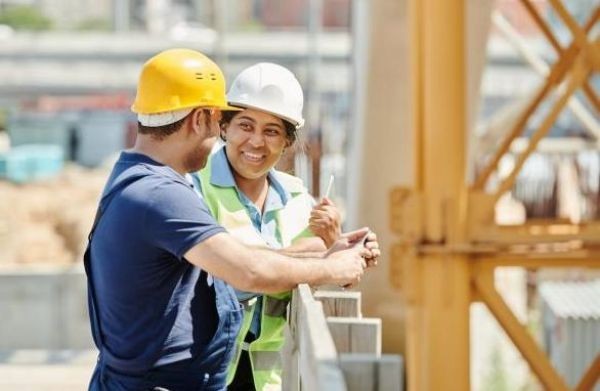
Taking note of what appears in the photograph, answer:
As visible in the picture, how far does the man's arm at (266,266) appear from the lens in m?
4.44

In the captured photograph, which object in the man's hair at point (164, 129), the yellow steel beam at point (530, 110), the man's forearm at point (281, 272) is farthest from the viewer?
the yellow steel beam at point (530, 110)

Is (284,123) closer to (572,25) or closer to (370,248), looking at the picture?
(370,248)

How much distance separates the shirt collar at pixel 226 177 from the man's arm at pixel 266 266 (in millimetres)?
604

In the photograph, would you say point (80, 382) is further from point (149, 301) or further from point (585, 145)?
point (585, 145)

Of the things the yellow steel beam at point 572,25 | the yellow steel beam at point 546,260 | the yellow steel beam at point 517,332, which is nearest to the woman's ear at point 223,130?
the yellow steel beam at point 517,332

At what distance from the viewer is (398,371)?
3.70 meters

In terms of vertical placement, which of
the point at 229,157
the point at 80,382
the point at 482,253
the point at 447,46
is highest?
the point at 447,46

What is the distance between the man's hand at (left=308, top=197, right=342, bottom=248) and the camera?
528cm

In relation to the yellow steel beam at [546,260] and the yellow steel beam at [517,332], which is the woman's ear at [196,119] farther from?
the yellow steel beam at [546,260]

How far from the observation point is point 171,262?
4555 mm

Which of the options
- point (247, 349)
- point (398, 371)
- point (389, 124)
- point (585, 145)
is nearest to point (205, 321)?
point (247, 349)

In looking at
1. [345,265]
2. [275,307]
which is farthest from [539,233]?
[345,265]

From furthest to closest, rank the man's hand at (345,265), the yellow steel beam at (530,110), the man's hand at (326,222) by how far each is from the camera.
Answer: the yellow steel beam at (530,110)
the man's hand at (326,222)
the man's hand at (345,265)

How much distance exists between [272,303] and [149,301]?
99cm
